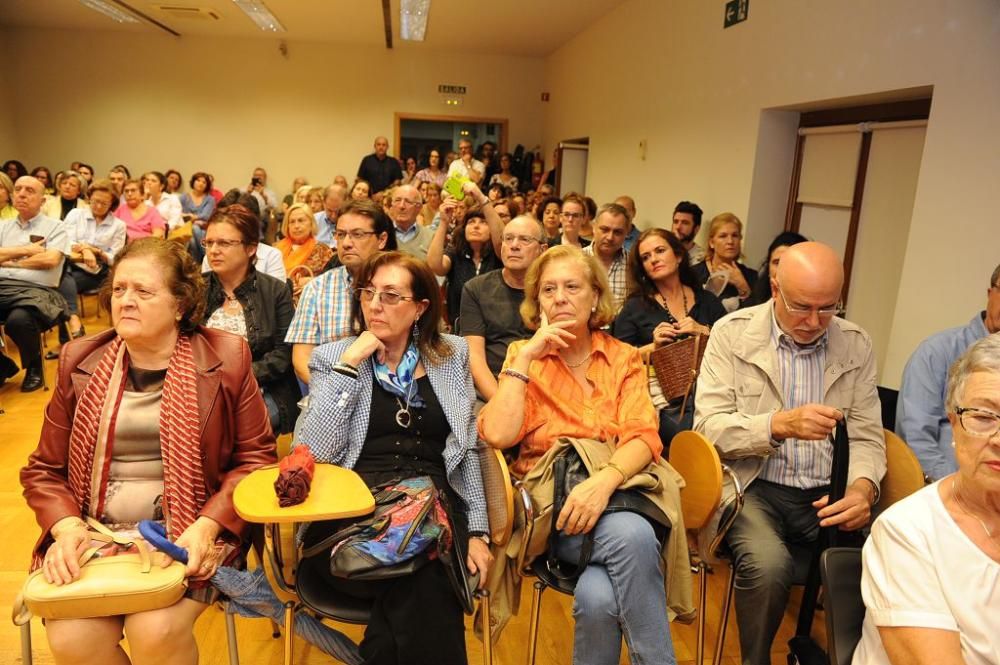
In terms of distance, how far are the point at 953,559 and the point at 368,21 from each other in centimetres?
1031

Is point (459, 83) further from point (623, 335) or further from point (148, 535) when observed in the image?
point (148, 535)

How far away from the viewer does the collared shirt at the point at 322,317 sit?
2754mm

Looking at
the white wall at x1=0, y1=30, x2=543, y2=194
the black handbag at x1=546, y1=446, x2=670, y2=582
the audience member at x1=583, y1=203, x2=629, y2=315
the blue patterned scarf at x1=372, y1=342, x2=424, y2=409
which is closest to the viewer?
the black handbag at x1=546, y1=446, x2=670, y2=582

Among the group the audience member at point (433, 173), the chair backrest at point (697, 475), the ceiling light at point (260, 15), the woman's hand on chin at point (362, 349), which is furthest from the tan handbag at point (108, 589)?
the audience member at point (433, 173)

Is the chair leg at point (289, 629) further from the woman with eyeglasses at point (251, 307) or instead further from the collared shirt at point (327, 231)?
the collared shirt at point (327, 231)

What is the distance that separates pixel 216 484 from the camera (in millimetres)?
1837

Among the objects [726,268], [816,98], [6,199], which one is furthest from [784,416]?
[6,199]

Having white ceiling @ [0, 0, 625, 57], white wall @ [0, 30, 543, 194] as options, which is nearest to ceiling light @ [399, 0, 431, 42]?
white ceiling @ [0, 0, 625, 57]

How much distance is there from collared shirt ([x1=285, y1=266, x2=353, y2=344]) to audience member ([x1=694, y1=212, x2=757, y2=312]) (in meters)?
2.28

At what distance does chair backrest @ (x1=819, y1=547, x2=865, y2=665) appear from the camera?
1372 millimetres

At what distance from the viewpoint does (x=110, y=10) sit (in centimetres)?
963

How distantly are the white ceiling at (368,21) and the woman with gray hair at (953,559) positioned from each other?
7.69 metres

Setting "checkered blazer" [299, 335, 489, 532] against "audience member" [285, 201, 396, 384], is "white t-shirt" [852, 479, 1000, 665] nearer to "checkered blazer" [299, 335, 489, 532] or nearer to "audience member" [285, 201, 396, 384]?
"checkered blazer" [299, 335, 489, 532]

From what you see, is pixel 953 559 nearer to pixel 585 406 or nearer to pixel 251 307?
pixel 585 406
